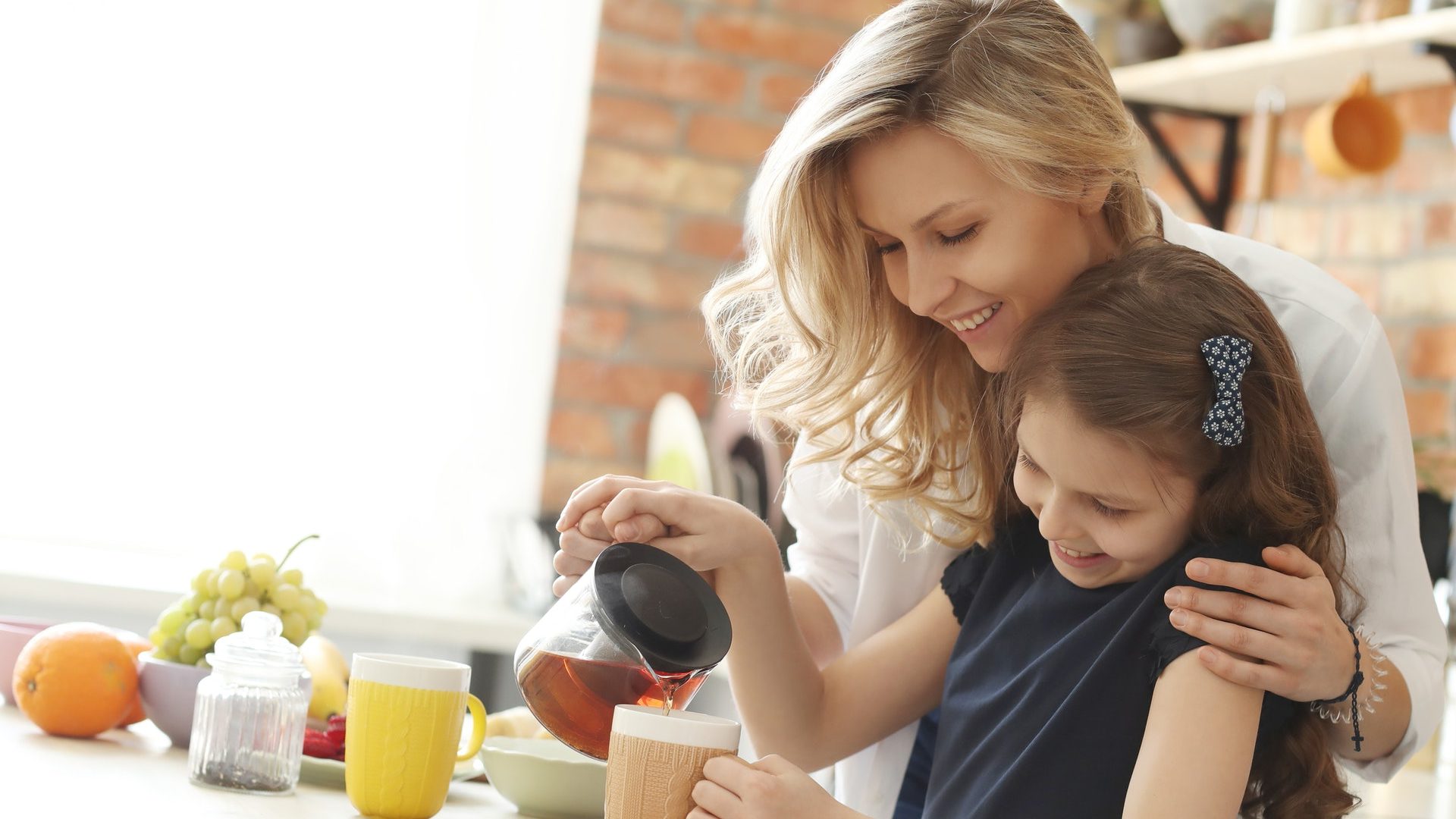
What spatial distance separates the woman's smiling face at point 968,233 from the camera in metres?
1.19

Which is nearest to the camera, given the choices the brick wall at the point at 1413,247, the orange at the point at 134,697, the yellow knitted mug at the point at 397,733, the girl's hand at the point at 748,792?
the girl's hand at the point at 748,792

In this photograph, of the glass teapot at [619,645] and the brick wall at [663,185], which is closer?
the glass teapot at [619,645]

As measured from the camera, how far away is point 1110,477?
1.08 metres

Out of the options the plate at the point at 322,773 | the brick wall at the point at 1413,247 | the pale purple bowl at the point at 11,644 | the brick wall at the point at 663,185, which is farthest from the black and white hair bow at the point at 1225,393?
the brick wall at the point at 663,185

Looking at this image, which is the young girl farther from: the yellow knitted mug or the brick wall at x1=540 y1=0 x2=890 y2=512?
the brick wall at x1=540 y1=0 x2=890 y2=512

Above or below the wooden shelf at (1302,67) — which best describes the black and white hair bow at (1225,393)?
below

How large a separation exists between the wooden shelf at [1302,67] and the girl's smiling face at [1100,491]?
3.84 feet

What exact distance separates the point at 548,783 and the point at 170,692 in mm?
325

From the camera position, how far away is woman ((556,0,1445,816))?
A: 1164 mm

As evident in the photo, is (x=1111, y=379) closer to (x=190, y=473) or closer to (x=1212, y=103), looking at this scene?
(x=1212, y=103)

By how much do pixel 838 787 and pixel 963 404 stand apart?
1.40 ft

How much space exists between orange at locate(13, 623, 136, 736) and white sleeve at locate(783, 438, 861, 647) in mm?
652

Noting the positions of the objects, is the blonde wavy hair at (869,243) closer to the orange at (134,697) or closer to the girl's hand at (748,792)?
the girl's hand at (748,792)

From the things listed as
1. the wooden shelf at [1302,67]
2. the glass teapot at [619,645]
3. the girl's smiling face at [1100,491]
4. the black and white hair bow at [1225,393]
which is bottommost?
the glass teapot at [619,645]
